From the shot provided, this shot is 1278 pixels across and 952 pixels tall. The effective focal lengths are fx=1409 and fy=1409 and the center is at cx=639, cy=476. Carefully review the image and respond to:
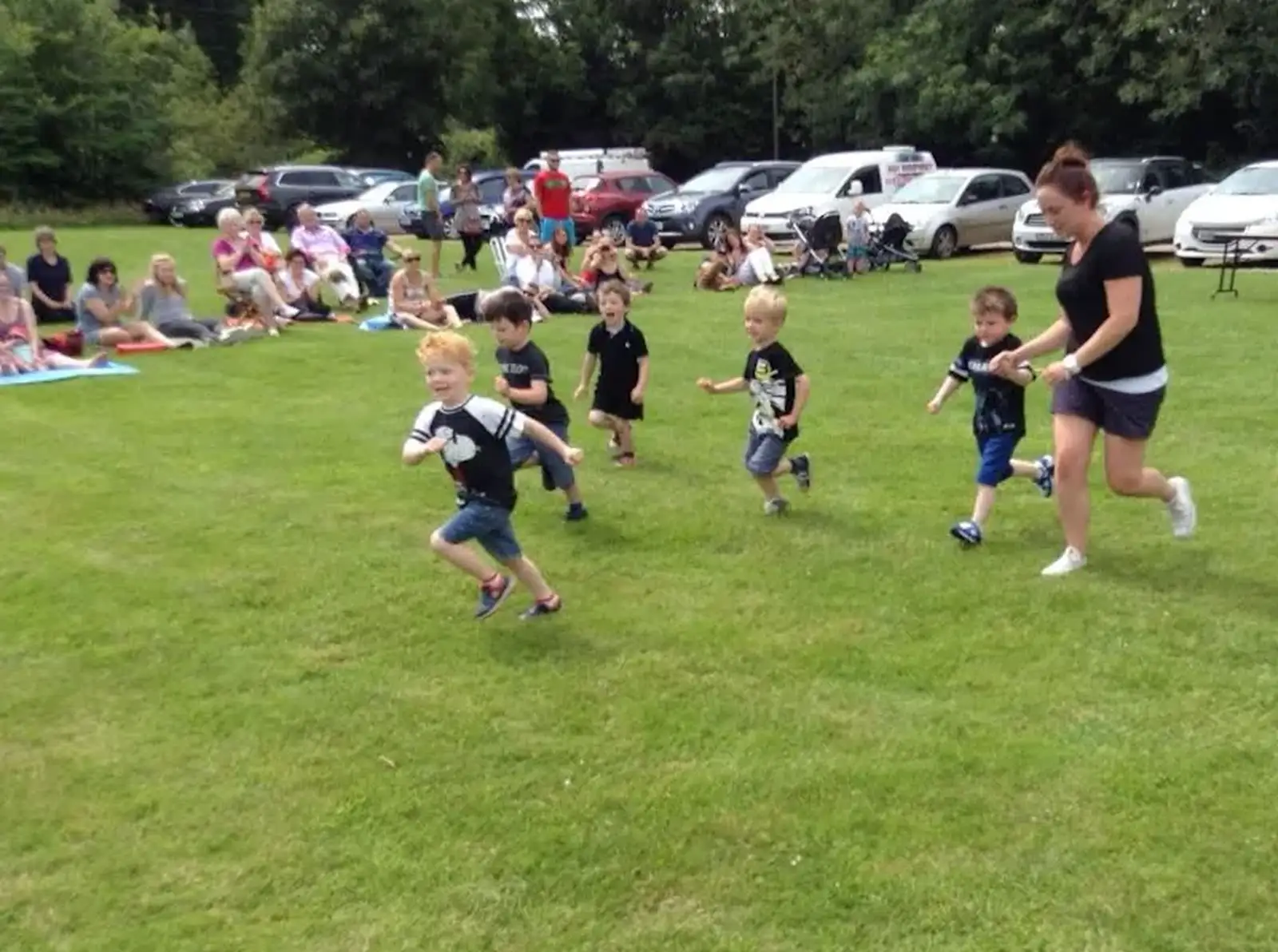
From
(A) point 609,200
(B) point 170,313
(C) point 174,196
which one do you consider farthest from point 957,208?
(C) point 174,196

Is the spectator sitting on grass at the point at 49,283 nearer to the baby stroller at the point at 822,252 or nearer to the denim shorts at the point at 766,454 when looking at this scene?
the baby stroller at the point at 822,252

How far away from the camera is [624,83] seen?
51688 mm

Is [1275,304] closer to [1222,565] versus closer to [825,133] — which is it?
[1222,565]

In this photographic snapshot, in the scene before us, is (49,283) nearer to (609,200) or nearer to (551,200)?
(551,200)

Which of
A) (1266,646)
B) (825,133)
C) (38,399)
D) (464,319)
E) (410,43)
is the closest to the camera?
(1266,646)

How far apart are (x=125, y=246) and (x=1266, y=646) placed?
1070 inches

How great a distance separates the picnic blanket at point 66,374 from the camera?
12.1 meters

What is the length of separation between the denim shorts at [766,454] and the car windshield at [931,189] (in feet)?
61.5

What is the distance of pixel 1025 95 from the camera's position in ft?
126

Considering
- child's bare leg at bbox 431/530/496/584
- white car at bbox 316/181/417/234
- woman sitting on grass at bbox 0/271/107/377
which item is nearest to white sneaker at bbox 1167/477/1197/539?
child's bare leg at bbox 431/530/496/584

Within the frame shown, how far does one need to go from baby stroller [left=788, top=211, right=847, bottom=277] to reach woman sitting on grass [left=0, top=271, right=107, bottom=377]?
11310 mm

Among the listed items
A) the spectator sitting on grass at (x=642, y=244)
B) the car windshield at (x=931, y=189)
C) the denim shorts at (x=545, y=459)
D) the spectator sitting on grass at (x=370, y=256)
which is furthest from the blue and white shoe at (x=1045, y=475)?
the car windshield at (x=931, y=189)

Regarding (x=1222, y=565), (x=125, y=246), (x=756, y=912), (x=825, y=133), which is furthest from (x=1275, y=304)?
(x=825, y=133)

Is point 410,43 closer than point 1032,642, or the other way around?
point 1032,642
